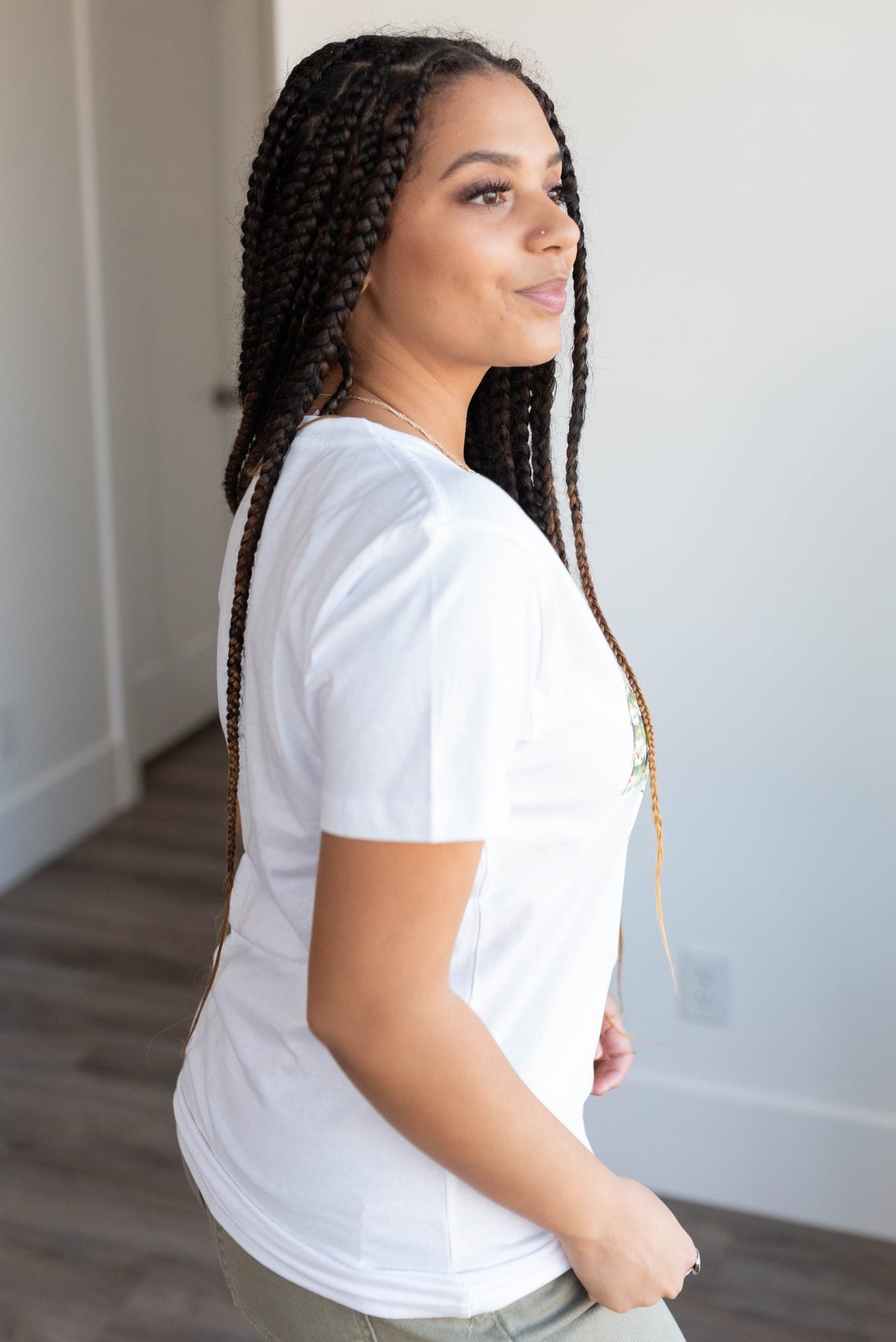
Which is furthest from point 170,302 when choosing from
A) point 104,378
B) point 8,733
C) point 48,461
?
point 8,733

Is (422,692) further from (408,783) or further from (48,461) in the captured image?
(48,461)

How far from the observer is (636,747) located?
2.74 ft

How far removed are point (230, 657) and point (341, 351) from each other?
0.22 metres

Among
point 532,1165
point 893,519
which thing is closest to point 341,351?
point 532,1165

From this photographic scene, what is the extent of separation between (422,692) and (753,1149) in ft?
5.37

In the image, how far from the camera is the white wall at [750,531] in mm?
1643

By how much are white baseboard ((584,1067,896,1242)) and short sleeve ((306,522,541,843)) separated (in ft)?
4.97

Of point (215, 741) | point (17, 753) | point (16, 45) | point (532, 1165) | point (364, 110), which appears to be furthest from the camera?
point (215, 741)

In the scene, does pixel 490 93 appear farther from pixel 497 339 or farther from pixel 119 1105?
pixel 119 1105

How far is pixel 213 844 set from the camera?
3.51 meters

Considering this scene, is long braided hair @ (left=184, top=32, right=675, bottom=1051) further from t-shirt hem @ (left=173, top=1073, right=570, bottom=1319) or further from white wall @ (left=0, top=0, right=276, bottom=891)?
white wall @ (left=0, top=0, right=276, bottom=891)

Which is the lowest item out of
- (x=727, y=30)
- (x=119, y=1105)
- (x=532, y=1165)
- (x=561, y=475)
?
(x=119, y=1105)

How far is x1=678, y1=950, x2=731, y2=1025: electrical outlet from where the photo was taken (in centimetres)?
192

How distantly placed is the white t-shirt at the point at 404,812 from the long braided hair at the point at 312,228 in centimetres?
4
